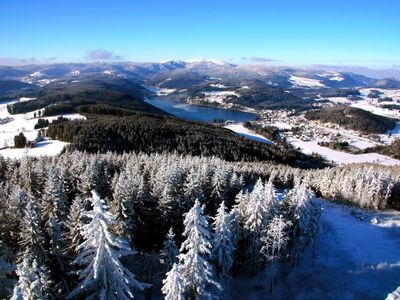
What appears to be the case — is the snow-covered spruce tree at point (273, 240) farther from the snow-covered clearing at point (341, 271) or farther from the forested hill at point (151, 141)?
the forested hill at point (151, 141)

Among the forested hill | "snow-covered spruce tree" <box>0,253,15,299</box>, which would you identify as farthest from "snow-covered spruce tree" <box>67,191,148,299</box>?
the forested hill

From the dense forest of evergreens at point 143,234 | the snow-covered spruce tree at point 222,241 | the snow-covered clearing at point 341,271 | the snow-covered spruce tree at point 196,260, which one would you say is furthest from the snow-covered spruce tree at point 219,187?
the snow-covered spruce tree at point 196,260

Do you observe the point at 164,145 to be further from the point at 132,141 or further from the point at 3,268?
the point at 3,268

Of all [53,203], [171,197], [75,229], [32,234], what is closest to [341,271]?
[171,197]

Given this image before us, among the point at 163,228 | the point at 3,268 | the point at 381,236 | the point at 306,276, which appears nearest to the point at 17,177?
the point at 163,228

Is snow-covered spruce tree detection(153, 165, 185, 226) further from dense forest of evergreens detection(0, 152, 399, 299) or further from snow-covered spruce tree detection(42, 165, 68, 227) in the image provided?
snow-covered spruce tree detection(42, 165, 68, 227)

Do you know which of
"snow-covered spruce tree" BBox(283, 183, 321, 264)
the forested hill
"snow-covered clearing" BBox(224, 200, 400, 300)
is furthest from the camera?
the forested hill
